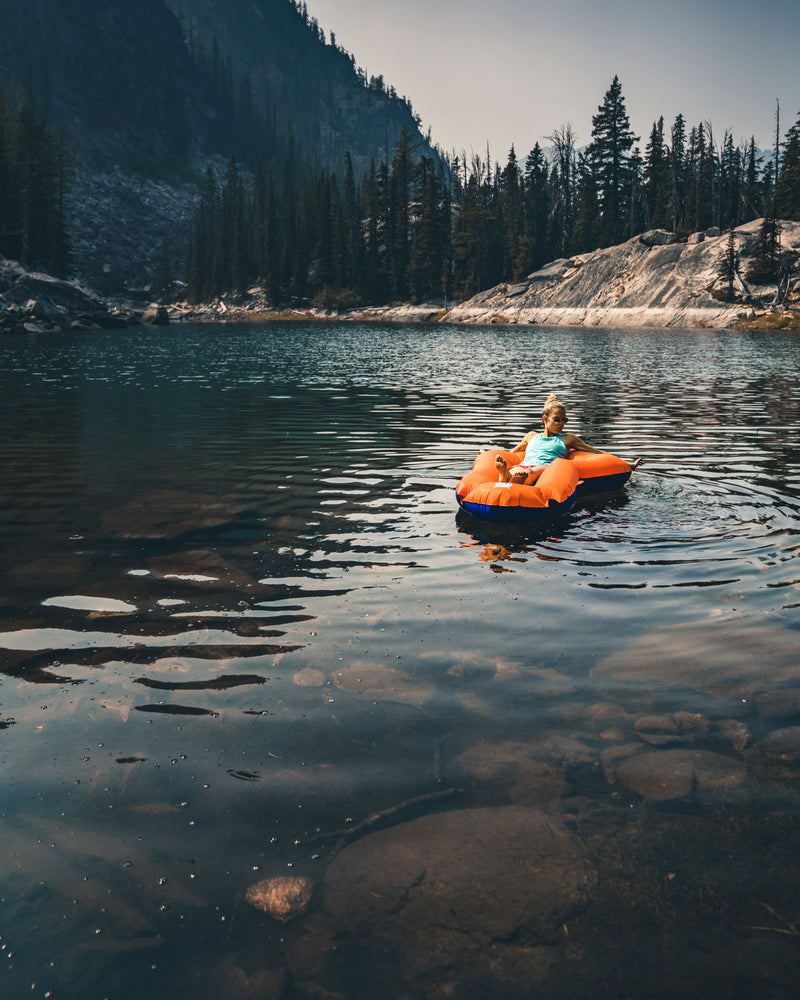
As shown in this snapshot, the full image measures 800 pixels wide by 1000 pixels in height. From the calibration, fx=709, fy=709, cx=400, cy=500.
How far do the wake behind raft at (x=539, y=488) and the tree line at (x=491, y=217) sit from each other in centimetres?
7403

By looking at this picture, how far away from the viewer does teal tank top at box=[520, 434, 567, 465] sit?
10.7 metres

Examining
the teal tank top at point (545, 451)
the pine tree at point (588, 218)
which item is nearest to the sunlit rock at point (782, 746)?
the teal tank top at point (545, 451)

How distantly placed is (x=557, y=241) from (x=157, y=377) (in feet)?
266

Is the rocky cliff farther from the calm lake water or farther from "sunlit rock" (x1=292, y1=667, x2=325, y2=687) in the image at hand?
"sunlit rock" (x1=292, y1=667, x2=325, y2=687)

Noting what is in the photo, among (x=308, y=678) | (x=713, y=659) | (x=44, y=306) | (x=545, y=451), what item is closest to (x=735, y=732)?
(x=713, y=659)

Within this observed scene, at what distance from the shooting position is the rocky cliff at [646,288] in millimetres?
66938

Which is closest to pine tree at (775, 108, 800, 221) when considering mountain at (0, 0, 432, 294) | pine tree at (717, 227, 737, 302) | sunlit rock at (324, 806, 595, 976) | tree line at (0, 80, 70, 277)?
pine tree at (717, 227, 737, 302)

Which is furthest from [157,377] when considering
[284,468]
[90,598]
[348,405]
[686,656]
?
[686,656]

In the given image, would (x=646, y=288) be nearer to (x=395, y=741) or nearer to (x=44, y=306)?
(x=44, y=306)

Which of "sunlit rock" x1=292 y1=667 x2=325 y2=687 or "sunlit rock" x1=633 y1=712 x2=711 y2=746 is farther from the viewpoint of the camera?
"sunlit rock" x1=292 y1=667 x2=325 y2=687

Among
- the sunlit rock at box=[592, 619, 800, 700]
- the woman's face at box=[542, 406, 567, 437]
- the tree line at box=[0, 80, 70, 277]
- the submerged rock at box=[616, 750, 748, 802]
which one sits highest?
the tree line at box=[0, 80, 70, 277]

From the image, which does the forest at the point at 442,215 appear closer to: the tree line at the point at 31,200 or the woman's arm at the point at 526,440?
the tree line at the point at 31,200

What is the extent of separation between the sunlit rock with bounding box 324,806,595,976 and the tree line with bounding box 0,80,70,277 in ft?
283

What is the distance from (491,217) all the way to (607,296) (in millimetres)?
27027
